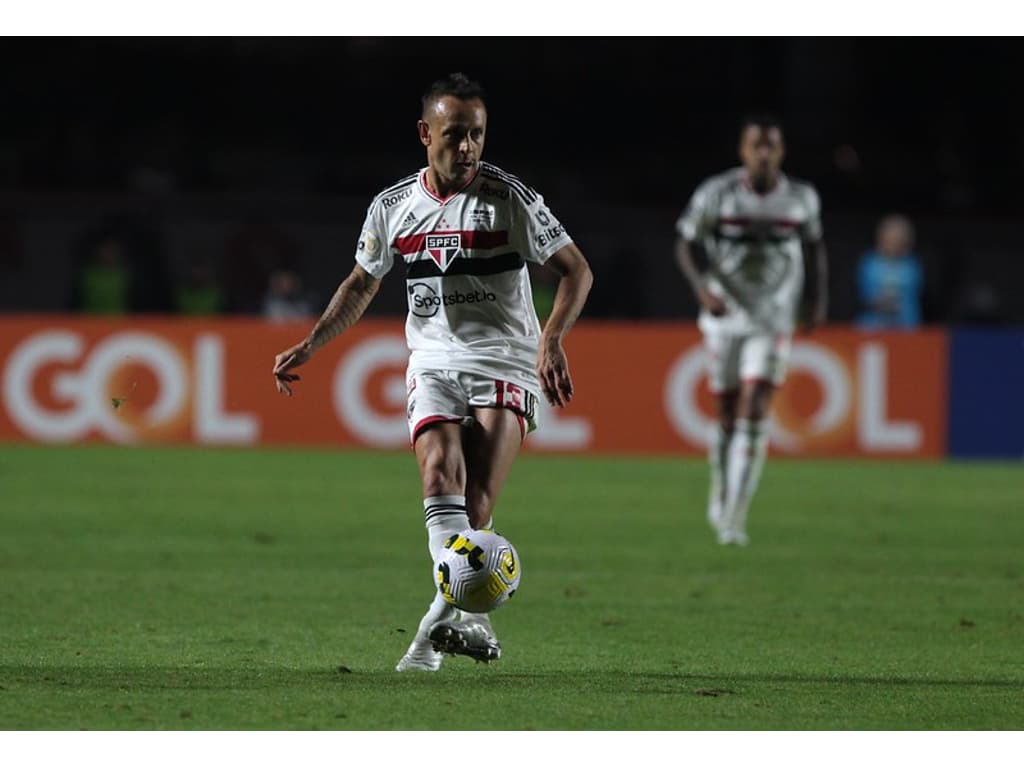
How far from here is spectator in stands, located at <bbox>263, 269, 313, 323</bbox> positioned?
64.1 feet

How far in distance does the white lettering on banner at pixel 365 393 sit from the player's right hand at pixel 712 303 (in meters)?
6.63

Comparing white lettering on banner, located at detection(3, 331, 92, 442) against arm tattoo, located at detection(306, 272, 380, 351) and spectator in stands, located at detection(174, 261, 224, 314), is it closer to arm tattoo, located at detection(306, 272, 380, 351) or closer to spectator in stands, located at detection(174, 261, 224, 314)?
spectator in stands, located at detection(174, 261, 224, 314)

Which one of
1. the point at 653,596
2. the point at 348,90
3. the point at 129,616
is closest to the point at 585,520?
the point at 653,596

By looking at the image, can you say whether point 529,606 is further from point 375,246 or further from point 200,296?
point 200,296

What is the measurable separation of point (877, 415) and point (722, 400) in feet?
20.8

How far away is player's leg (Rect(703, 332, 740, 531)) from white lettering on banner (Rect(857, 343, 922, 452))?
20.2ft

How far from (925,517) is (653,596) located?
180 inches

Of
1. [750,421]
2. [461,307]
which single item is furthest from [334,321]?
[750,421]

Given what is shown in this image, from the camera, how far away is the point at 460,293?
663cm

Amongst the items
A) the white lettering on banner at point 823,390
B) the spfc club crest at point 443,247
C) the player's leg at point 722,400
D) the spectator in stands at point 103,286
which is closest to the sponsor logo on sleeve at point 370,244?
the spfc club crest at point 443,247

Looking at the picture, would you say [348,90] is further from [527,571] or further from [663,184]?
[527,571]

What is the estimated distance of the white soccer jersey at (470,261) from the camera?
6.54 meters

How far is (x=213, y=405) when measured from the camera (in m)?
17.7

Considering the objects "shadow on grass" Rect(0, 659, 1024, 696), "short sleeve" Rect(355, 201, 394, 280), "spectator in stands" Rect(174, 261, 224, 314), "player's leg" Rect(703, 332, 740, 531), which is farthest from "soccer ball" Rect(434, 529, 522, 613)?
"spectator in stands" Rect(174, 261, 224, 314)
